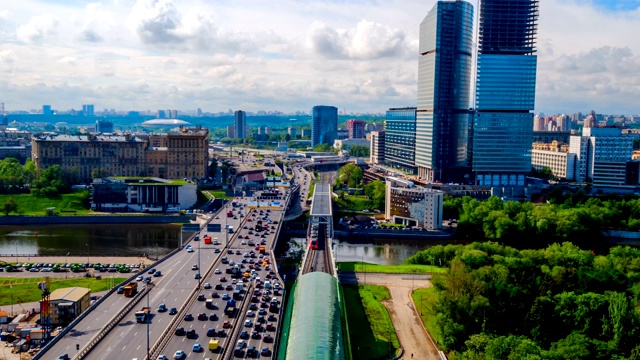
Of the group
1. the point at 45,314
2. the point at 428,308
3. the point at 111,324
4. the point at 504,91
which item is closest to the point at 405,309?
the point at 428,308

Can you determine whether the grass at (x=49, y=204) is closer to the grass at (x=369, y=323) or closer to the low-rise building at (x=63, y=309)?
the low-rise building at (x=63, y=309)

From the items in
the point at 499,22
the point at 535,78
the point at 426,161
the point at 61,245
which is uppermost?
the point at 499,22

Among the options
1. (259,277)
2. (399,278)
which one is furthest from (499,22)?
(259,277)

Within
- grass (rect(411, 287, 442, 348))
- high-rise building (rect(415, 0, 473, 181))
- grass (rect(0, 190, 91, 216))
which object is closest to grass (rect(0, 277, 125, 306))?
grass (rect(411, 287, 442, 348))

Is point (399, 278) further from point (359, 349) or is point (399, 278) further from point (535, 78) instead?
point (535, 78)

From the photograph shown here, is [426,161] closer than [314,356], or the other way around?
[314,356]

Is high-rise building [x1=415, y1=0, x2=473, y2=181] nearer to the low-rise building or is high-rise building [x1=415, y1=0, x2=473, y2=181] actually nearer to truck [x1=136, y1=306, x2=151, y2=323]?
the low-rise building
